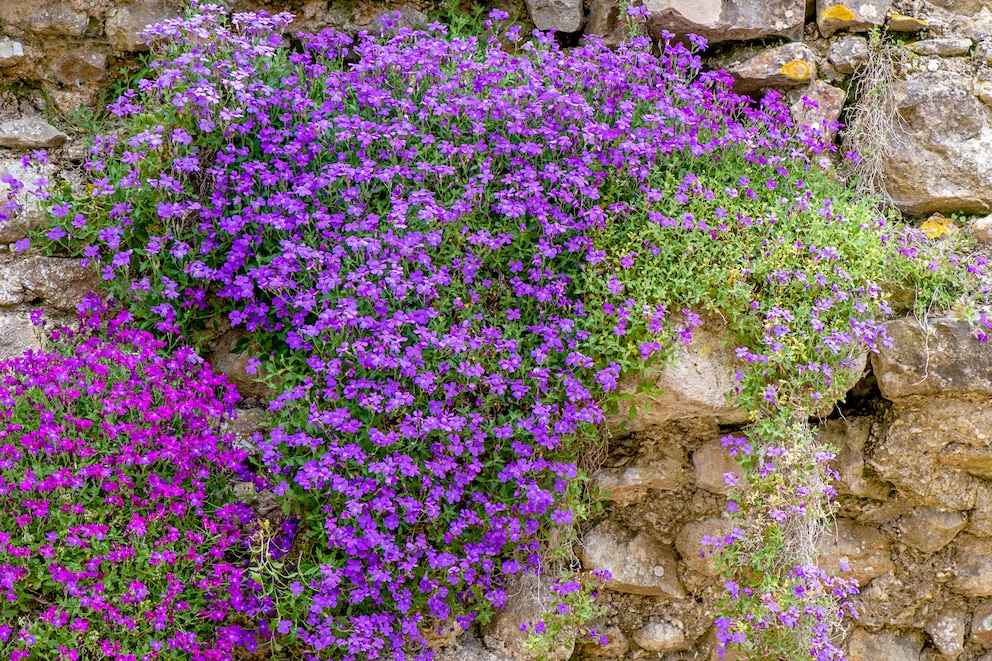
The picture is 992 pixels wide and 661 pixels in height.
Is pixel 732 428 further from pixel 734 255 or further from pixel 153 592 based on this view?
pixel 153 592

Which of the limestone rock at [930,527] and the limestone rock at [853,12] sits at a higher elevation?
the limestone rock at [853,12]

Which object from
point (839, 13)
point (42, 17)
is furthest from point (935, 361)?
point (42, 17)

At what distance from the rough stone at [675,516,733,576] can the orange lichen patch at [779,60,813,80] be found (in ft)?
7.04

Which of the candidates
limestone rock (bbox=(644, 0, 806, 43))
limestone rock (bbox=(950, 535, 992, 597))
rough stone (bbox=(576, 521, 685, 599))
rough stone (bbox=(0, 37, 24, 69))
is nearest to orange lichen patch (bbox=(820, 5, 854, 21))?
limestone rock (bbox=(644, 0, 806, 43))

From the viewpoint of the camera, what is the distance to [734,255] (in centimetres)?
362

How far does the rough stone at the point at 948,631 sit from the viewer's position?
4051mm

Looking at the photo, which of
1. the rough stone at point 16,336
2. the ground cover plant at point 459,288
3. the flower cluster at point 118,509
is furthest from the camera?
the rough stone at point 16,336

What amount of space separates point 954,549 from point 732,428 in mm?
1156

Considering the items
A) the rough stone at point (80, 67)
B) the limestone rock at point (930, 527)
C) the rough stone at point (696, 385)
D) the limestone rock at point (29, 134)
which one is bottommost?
the limestone rock at point (930, 527)

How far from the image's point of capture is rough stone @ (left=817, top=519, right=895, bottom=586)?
391 centimetres

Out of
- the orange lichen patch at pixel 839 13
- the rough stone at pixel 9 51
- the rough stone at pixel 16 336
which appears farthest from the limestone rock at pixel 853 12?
the rough stone at pixel 16 336

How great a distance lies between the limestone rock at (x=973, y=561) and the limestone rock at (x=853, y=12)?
2.48 meters

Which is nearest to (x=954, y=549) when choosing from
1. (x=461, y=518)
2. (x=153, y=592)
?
(x=461, y=518)

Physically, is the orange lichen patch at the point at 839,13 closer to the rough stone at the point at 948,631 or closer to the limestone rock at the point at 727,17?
the limestone rock at the point at 727,17
